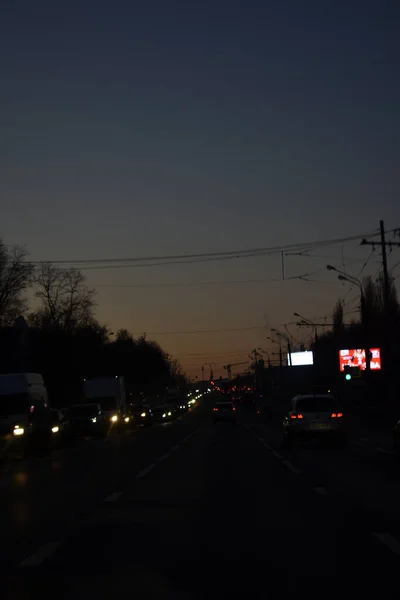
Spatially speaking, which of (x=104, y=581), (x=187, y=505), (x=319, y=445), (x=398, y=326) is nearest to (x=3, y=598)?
(x=104, y=581)

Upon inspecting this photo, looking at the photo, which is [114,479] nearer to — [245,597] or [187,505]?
[187,505]

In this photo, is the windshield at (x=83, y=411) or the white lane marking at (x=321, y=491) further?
the windshield at (x=83, y=411)

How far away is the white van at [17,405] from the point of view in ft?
109

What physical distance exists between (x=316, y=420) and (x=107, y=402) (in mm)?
29063

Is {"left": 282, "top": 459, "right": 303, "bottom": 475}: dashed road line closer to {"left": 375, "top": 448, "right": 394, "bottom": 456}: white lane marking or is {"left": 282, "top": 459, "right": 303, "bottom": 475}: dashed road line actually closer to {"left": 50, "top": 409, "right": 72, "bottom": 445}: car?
{"left": 375, "top": 448, "right": 394, "bottom": 456}: white lane marking

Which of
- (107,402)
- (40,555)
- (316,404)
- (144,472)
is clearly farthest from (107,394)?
(40,555)

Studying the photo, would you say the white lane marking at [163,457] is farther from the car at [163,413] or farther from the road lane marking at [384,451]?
the car at [163,413]

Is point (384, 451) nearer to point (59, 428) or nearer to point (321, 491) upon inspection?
point (321, 491)

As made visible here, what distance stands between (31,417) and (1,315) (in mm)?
42909

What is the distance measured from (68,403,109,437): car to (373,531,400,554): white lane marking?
3805cm

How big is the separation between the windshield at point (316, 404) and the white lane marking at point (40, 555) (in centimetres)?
2113

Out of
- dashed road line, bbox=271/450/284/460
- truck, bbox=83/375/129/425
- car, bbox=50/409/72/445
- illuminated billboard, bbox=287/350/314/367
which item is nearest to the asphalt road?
dashed road line, bbox=271/450/284/460

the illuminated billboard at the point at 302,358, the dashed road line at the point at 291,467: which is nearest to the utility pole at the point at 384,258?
the dashed road line at the point at 291,467

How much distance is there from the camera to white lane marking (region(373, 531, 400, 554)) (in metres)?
10.2
